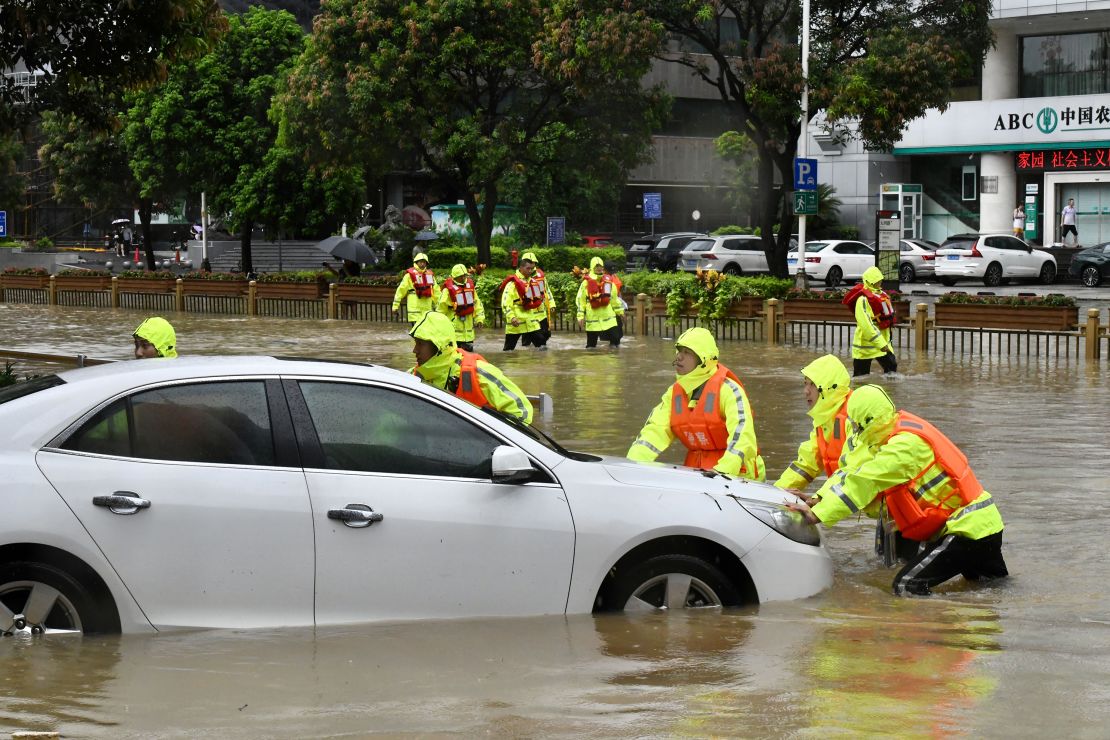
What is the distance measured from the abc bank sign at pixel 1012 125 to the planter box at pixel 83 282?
24.2m

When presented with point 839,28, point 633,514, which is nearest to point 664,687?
point 633,514

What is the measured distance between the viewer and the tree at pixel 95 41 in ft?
49.2

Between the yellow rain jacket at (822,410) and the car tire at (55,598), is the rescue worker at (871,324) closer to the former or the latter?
the yellow rain jacket at (822,410)

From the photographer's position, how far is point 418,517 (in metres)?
6.50

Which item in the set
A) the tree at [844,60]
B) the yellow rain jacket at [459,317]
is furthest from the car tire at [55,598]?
the tree at [844,60]

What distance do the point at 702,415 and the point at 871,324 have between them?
35.6 feet

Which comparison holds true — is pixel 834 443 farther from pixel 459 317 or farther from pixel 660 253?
pixel 660 253

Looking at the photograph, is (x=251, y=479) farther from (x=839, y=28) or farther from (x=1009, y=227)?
(x=1009, y=227)

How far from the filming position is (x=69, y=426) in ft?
20.9

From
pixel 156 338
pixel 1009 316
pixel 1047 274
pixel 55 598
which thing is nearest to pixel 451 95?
pixel 1009 316

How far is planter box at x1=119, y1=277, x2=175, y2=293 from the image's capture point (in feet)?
126

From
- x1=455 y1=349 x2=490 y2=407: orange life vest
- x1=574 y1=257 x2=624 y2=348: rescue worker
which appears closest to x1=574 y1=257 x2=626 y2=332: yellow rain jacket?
x1=574 y1=257 x2=624 y2=348: rescue worker

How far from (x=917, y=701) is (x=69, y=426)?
3490 mm

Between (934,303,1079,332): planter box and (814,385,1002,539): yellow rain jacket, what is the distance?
16126 millimetres
